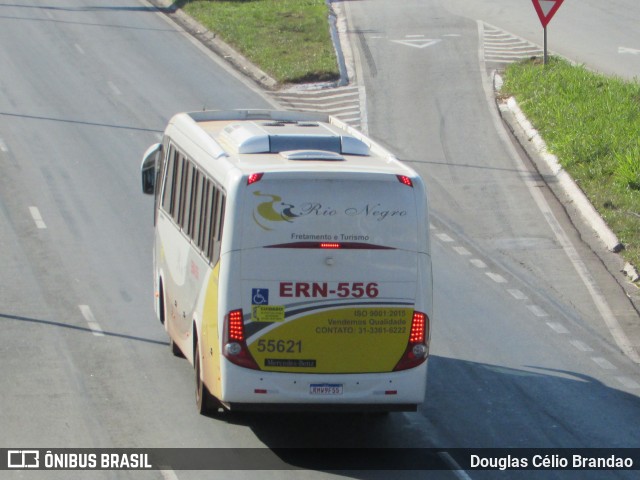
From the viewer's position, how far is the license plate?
439 inches

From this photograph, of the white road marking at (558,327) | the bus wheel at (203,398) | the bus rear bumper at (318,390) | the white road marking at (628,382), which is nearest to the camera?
the bus rear bumper at (318,390)

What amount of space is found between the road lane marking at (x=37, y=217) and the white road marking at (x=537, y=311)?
8511 millimetres

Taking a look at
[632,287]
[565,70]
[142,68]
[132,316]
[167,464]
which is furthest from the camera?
[142,68]

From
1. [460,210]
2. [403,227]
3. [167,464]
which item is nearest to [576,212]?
[460,210]

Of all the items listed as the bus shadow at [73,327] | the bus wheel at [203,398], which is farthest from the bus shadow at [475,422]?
the bus shadow at [73,327]

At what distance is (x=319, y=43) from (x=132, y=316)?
19779 mm

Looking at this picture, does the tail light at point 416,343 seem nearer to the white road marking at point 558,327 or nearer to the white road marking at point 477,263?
the white road marking at point 558,327

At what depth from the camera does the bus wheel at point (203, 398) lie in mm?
12227

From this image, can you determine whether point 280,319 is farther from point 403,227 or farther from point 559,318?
point 559,318

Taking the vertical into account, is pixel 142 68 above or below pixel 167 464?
below

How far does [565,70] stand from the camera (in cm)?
2911

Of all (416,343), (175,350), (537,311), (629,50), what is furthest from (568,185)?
(629,50)

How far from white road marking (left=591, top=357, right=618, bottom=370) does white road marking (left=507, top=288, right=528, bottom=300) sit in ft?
7.95

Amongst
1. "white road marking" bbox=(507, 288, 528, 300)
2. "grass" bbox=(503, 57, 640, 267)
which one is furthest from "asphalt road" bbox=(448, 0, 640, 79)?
"white road marking" bbox=(507, 288, 528, 300)
